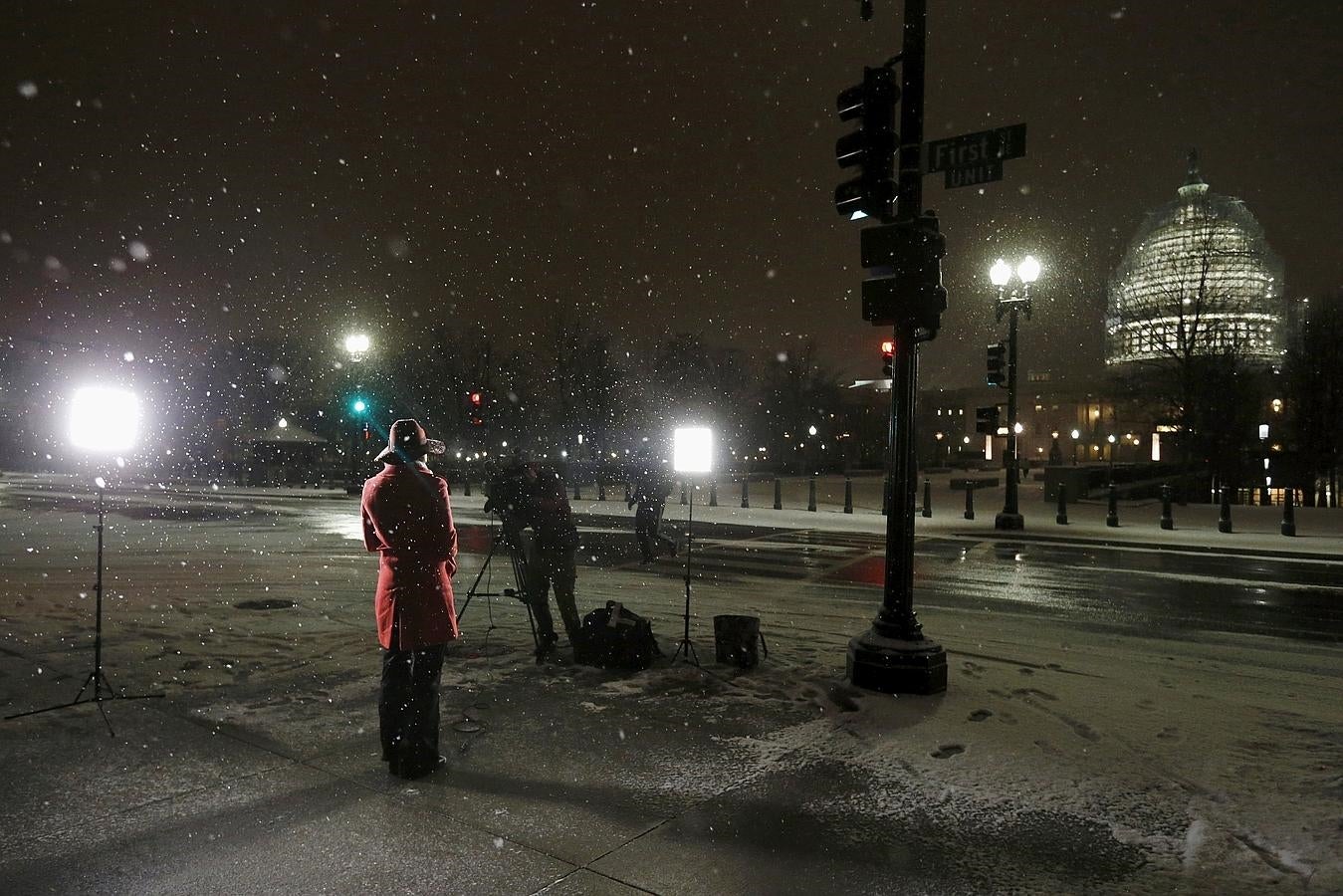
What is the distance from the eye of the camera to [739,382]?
8294 cm

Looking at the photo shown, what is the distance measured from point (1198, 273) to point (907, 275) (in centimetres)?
6514

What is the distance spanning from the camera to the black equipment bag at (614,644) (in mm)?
7301

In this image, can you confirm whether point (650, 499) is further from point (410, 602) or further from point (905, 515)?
point (410, 602)

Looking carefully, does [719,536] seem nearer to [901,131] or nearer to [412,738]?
[901,131]

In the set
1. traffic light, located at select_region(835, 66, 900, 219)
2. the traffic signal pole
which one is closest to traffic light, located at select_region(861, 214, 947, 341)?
the traffic signal pole

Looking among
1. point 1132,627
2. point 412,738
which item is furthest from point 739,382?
point 412,738

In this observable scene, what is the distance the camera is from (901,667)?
259 inches

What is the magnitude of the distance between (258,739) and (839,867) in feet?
12.4

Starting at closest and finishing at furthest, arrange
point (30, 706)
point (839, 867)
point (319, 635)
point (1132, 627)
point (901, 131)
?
point (839, 867), point (30, 706), point (901, 131), point (319, 635), point (1132, 627)

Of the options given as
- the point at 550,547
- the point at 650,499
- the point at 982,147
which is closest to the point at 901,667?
the point at 550,547

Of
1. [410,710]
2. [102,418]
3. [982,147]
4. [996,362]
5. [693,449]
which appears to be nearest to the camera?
[410,710]

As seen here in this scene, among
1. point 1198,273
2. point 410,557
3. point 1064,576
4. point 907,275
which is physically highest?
point 1198,273

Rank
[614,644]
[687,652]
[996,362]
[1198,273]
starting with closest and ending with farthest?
[614,644]
[687,652]
[996,362]
[1198,273]

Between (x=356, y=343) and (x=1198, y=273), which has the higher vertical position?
(x=1198, y=273)
